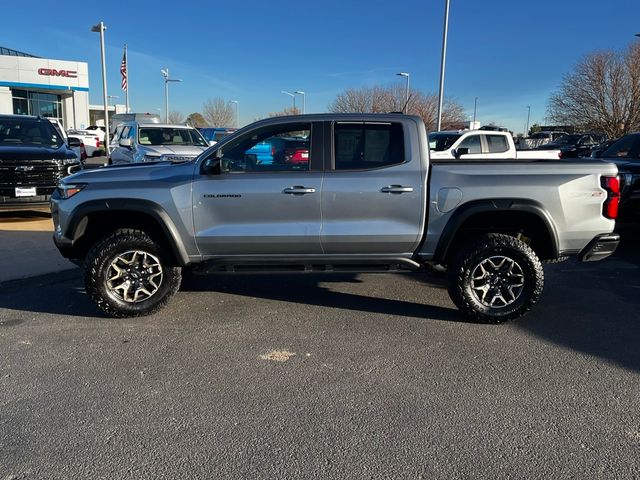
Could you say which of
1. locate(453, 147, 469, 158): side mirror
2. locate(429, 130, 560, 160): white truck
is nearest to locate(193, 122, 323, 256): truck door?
locate(453, 147, 469, 158): side mirror

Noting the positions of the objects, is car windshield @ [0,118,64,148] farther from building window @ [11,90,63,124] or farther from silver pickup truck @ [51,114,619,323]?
building window @ [11,90,63,124]

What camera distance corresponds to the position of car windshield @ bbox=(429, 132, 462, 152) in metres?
13.8

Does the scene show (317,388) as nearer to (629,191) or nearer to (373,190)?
(373,190)

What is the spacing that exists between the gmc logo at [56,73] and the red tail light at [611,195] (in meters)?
47.2

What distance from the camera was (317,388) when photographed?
3.46 metres

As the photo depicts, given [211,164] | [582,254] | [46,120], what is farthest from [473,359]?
[46,120]

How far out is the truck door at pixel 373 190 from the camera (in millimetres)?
4562

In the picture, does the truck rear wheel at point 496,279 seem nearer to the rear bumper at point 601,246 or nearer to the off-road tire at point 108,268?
the rear bumper at point 601,246

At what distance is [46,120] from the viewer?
10.5 meters

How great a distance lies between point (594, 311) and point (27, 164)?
885cm

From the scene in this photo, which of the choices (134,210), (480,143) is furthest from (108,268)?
(480,143)

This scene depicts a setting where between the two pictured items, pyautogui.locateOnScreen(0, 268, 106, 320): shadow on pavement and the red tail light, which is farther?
pyautogui.locateOnScreen(0, 268, 106, 320): shadow on pavement

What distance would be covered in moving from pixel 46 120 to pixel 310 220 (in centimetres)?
844

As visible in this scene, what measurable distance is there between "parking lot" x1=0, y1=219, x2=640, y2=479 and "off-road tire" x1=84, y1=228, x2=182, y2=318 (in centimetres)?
13
